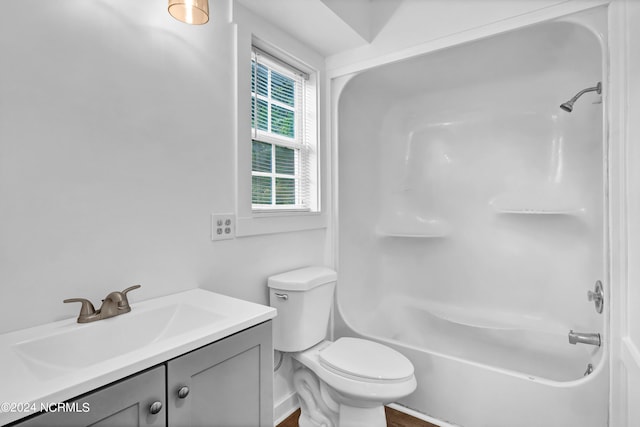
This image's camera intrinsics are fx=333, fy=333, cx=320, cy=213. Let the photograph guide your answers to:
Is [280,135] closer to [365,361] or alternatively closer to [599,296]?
[365,361]

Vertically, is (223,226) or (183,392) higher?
(223,226)

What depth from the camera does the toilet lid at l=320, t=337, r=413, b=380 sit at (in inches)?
58.7

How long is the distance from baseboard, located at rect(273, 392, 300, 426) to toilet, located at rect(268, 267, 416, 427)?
122mm

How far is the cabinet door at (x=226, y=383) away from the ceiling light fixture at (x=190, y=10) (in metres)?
1.05

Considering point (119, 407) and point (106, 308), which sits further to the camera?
point (106, 308)

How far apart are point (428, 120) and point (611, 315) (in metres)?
1.70

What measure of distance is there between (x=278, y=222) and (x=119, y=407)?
1.17 m

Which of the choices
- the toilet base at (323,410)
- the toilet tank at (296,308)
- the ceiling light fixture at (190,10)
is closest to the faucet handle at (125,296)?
the toilet tank at (296,308)

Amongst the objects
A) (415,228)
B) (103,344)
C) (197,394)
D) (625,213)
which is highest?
(625,213)

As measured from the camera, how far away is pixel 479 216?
238 centimetres

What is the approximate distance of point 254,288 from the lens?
1699 millimetres

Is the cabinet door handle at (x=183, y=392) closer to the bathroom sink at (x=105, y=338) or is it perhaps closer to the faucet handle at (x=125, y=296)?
the bathroom sink at (x=105, y=338)

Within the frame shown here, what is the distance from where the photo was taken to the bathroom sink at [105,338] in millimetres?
881

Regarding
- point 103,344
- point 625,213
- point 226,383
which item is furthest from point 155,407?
point 625,213
